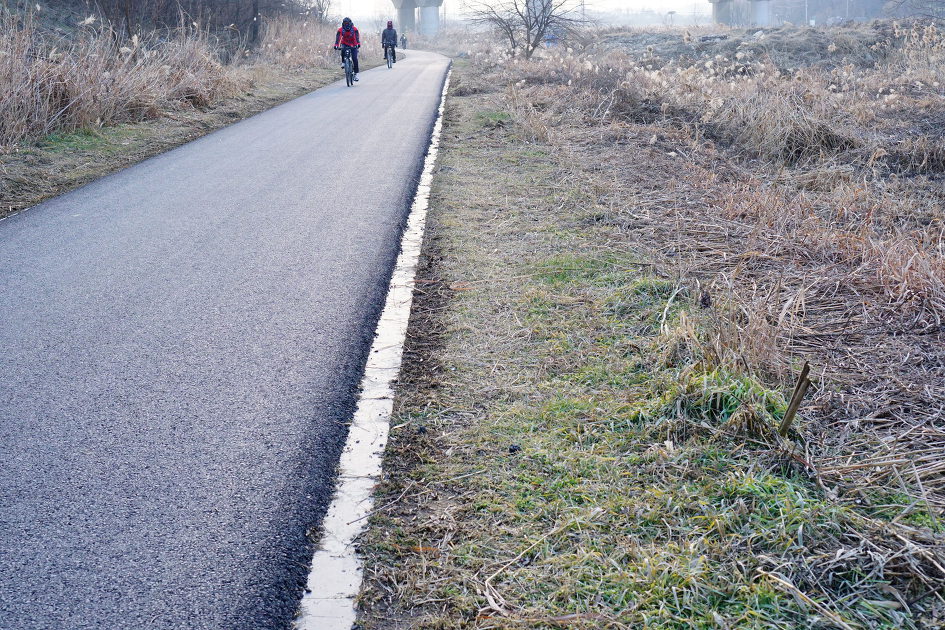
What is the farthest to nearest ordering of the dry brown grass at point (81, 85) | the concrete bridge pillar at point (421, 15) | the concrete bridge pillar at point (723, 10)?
the concrete bridge pillar at point (421, 15), the concrete bridge pillar at point (723, 10), the dry brown grass at point (81, 85)

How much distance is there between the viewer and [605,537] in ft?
7.89

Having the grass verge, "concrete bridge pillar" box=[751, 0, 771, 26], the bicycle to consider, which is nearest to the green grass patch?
the grass verge

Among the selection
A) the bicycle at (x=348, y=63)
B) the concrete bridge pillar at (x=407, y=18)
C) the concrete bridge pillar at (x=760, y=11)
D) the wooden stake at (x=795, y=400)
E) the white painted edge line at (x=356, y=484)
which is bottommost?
the white painted edge line at (x=356, y=484)

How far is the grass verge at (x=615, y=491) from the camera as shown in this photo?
2.12 m

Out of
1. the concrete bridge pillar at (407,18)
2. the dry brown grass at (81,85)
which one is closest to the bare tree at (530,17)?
the dry brown grass at (81,85)

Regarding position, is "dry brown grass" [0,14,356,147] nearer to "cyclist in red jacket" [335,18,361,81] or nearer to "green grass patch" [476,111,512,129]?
"cyclist in red jacket" [335,18,361,81]

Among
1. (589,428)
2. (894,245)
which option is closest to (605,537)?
(589,428)

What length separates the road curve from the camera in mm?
2305

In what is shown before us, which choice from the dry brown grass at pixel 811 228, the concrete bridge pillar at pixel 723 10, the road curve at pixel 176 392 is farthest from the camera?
the concrete bridge pillar at pixel 723 10

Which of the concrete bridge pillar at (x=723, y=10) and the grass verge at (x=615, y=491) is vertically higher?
the concrete bridge pillar at (x=723, y=10)

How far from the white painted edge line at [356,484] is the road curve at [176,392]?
67 mm

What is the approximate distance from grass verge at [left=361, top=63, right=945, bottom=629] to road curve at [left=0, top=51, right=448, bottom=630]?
1.32 ft

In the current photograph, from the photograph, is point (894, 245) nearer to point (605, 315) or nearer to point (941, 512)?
point (605, 315)

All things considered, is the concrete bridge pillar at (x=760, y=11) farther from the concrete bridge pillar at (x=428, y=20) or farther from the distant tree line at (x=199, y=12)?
the distant tree line at (x=199, y=12)
